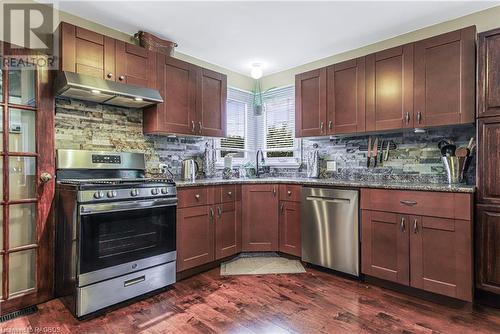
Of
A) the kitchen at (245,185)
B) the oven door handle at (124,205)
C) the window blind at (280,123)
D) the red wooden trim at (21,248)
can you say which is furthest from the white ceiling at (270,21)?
the red wooden trim at (21,248)

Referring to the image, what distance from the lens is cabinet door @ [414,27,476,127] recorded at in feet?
7.84

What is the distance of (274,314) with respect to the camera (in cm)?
214

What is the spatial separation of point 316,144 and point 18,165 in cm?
314

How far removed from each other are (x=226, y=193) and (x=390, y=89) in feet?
6.54

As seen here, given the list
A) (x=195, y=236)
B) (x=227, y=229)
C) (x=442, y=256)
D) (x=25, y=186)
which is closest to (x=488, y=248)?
(x=442, y=256)

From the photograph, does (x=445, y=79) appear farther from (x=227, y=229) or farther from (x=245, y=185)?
(x=227, y=229)

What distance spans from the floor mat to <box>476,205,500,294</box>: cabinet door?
1.49 metres

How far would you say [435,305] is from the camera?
229 centimetres

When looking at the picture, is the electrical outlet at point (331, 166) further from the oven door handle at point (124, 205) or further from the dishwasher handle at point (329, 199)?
the oven door handle at point (124, 205)

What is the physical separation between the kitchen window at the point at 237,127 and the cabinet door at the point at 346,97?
4.78 feet

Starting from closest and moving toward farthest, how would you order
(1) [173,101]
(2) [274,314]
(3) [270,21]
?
(2) [274,314], (3) [270,21], (1) [173,101]

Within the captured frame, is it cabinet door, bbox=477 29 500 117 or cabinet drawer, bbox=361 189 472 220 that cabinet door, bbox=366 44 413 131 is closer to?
cabinet door, bbox=477 29 500 117

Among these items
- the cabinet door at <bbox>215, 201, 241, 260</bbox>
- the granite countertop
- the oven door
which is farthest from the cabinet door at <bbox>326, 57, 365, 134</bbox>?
the oven door

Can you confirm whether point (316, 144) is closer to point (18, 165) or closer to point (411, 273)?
point (411, 273)
